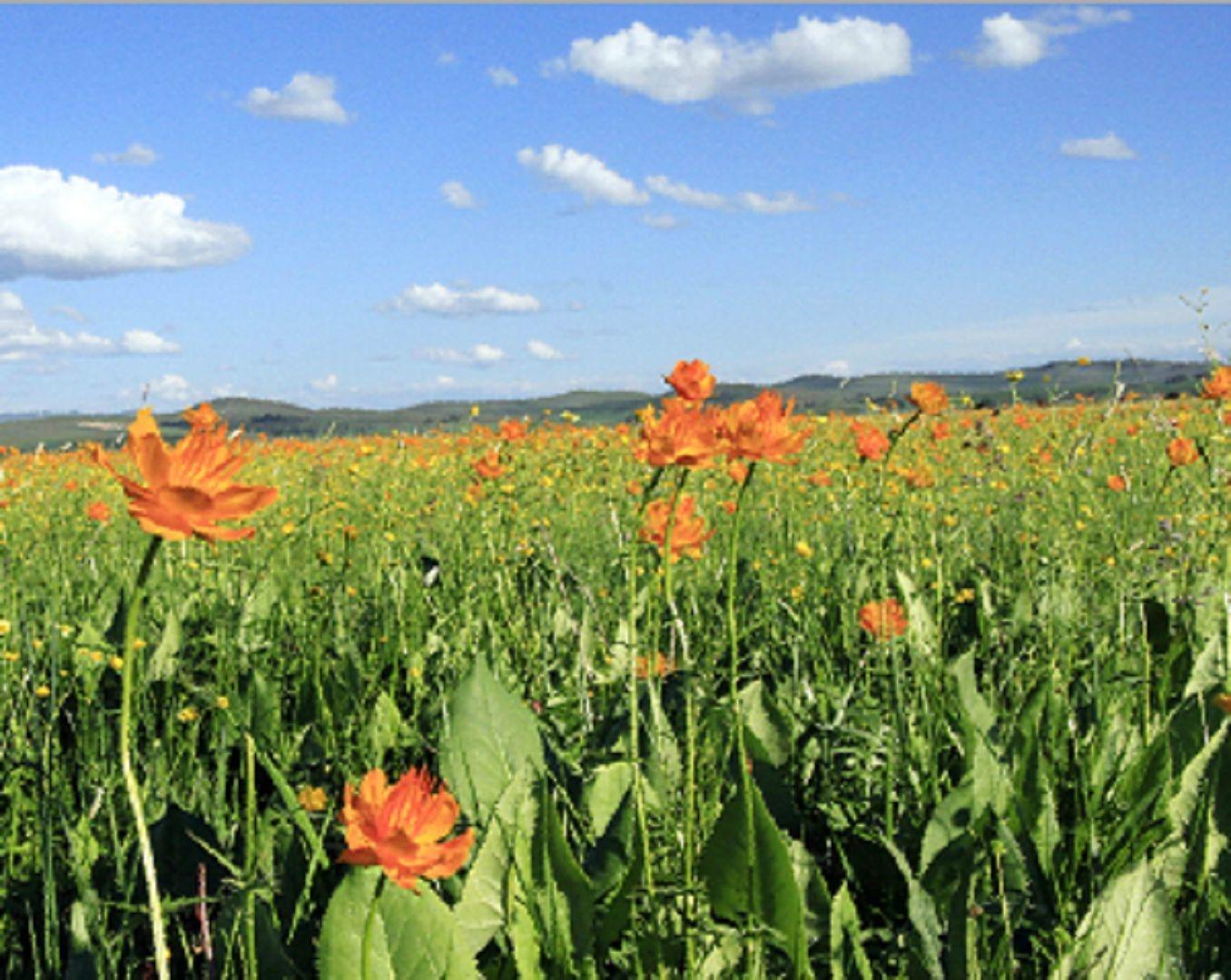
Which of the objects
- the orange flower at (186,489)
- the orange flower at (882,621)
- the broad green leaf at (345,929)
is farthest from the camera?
the orange flower at (882,621)

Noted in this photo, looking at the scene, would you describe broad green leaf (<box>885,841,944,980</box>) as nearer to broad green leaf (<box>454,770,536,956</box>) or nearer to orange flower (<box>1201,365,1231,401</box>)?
broad green leaf (<box>454,770,536,956</box>)

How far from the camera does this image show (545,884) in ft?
4.31

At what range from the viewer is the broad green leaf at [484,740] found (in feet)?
5.29

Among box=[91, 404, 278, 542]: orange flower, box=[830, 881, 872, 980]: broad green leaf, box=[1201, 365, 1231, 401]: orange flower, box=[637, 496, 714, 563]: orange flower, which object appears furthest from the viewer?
box=[1201, 365, 1231, 401]: orange flower

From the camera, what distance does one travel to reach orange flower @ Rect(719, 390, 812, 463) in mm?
1312

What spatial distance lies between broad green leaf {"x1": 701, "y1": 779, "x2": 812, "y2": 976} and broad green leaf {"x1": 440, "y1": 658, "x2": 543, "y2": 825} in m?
0.36

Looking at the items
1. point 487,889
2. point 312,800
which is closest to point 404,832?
point 487,889

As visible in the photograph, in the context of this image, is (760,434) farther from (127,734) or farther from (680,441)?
(127,734)

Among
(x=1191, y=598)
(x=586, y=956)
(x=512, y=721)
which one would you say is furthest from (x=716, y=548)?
(x=586, y=956)

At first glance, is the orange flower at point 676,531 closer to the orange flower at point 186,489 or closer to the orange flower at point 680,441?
the orange flower at point 680,441

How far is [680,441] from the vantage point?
4.26 ft

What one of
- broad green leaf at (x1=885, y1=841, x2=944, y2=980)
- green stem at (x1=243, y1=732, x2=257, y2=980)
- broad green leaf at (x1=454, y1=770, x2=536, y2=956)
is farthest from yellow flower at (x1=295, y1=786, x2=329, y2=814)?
broad green leaf at (x1=885, y1=841, x2=944, y2=980)

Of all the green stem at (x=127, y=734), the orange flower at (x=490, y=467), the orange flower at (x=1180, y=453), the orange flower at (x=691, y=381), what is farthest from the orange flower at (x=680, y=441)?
the orange flower at (x=1180, y=453)

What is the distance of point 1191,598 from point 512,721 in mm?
1739
